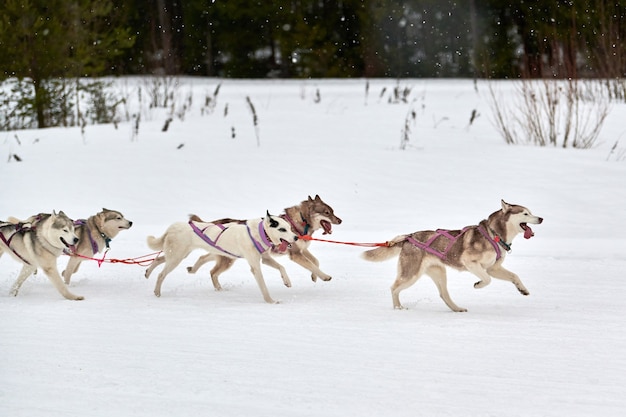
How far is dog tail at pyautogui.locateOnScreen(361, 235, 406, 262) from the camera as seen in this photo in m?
7.64

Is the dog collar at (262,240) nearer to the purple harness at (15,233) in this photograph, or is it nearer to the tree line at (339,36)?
Answer: the purple harness at (15,233)

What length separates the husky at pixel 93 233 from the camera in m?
8.95

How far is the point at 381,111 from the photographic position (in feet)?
63.1

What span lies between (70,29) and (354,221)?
9277 millimetres

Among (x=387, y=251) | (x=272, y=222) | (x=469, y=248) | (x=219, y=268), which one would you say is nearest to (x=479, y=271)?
(x=469, y=248)

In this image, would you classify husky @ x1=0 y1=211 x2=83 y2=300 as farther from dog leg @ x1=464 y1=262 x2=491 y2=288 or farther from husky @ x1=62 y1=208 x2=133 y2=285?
dog leg @ x1=464 y1=262 x2=491 y2=288

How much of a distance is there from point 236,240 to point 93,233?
5.55 feet

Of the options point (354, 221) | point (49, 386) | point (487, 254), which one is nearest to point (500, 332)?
point (487, 254)

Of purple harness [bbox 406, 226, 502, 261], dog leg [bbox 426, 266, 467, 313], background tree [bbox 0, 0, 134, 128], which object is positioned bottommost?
dog leg [bbox 426, 266, 467, 313]

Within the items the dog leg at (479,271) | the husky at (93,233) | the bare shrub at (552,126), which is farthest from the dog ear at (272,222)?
the bare shrub at (552,126)

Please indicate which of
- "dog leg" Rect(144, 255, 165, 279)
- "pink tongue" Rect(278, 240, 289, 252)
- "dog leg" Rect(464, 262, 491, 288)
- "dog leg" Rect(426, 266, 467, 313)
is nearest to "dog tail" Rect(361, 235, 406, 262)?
"dog leg" Rect(426, 266, 467, 313)

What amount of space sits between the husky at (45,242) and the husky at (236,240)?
0.84 metres

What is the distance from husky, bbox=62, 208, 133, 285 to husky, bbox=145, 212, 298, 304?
0.75m

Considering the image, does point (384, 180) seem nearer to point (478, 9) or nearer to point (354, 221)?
point (354, 221)
